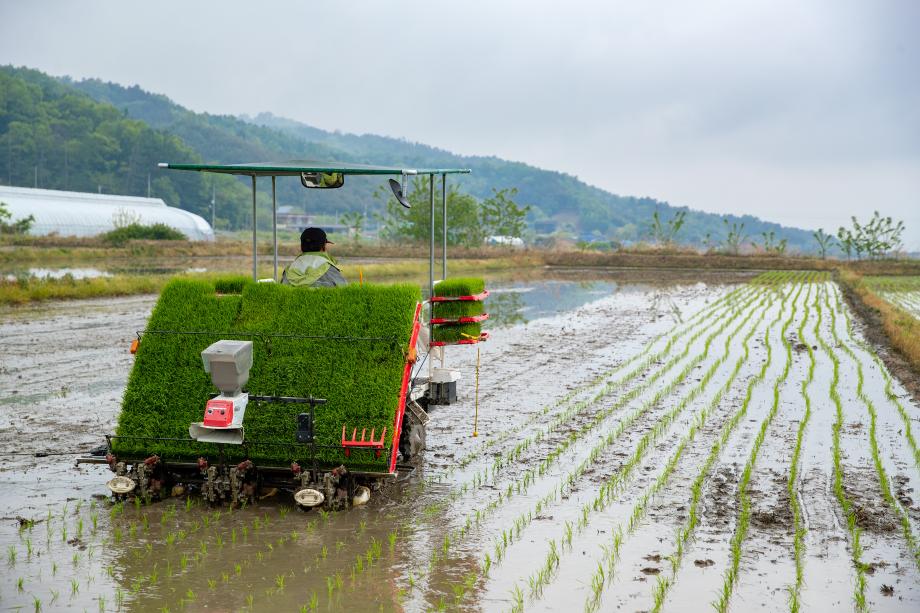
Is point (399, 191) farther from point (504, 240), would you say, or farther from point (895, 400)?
point (504, 240)

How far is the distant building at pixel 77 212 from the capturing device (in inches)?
2110

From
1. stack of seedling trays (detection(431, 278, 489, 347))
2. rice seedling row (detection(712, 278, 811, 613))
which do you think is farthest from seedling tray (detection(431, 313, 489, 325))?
rice seedling row (detection(712, 278, 811, 613))

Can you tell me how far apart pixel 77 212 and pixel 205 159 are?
55125 millimetres

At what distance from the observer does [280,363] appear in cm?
653

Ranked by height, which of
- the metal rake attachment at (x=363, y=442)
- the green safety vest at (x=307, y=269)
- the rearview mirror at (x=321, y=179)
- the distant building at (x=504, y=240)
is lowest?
the metal rake attachment at (x=363, y=442)

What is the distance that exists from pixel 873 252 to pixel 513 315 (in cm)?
4523

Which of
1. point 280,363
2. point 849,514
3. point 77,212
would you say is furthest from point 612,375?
point 77,212

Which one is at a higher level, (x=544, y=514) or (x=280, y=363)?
(x=280, y=363)

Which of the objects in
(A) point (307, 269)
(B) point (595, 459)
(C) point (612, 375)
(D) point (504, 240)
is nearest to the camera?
(A) point (307, 269)

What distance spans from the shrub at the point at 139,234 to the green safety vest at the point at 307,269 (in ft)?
143

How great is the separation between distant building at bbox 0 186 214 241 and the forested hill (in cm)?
946

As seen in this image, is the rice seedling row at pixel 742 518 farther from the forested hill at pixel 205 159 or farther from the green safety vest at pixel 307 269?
the forested hill at pixel 205 159

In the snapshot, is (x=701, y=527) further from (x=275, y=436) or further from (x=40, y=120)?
(x=40, y=120)

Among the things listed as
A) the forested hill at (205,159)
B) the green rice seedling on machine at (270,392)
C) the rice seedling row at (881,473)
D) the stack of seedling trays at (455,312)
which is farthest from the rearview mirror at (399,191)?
the forested hill at (205,159)
